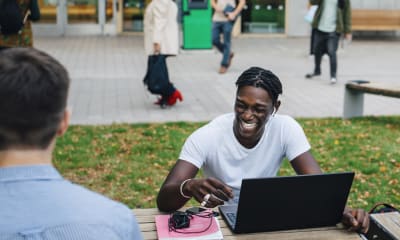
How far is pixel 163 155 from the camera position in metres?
7.07

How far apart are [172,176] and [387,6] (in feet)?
61.9

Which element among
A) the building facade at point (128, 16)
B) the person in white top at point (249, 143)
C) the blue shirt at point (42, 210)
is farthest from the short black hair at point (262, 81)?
the building facade at point (128, 16)

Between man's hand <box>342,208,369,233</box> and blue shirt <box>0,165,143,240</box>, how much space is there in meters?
1.56

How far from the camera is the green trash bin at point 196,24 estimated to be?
1571cm

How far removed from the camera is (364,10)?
20281 mm

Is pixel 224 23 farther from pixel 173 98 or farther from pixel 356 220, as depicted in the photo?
pixel 356 220

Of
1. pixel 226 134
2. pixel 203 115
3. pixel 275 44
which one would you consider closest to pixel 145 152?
pixel 203 115

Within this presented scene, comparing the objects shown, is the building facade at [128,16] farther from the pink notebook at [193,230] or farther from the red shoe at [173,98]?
the pink notebook at [193,230]

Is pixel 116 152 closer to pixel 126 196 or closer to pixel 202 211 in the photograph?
pixel 126 196

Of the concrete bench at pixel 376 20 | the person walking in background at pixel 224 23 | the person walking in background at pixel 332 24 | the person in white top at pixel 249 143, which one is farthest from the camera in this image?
the concrete bench at pixel 376 20

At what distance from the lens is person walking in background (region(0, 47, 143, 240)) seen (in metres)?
1.55

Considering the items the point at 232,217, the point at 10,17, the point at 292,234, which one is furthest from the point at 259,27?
the point at 292,234

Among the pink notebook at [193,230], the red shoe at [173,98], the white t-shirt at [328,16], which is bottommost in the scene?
the red shoe at [173,98]

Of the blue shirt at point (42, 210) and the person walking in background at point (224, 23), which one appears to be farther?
the person walking in background at point (224, 23)
